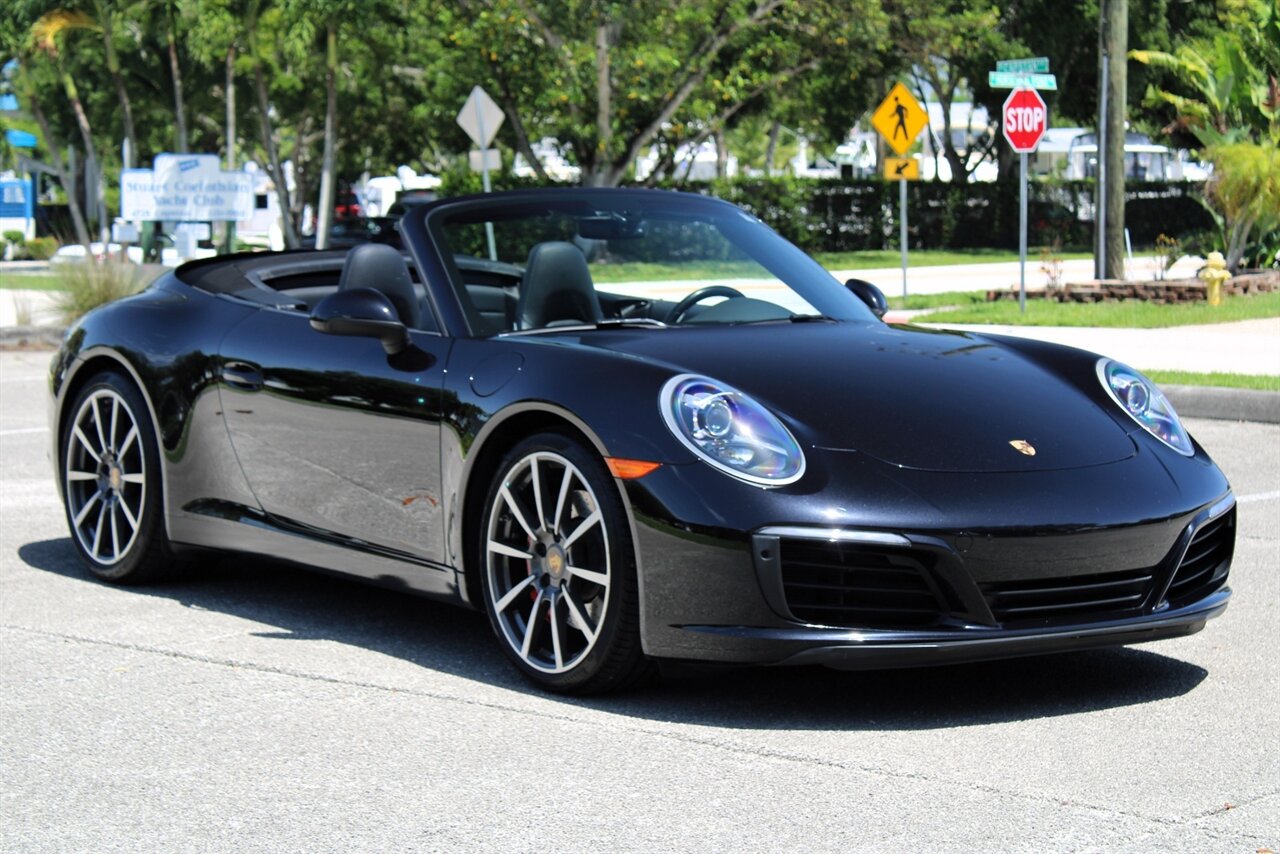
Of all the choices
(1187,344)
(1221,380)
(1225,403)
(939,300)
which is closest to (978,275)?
(939,300)

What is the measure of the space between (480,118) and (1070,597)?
18.4 meters

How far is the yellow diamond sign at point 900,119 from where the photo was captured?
74.7 feet

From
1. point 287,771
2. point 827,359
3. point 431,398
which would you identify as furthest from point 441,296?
point 287,771

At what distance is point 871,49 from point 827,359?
31669 mm

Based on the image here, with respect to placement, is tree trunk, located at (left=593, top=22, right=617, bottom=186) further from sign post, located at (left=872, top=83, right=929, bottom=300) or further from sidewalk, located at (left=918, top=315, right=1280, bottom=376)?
sidewalk, located at (left=918, top=315, right=1280, bottom=376)

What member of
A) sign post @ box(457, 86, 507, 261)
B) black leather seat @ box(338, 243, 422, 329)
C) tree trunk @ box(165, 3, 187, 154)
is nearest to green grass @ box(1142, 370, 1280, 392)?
black leather seat @ box(338, 243, 422, 329)

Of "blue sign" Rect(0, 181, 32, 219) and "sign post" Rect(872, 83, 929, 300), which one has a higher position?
"sign post" Rect(872, 83, 929, 300)

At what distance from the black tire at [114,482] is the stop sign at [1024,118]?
1466 centimetres

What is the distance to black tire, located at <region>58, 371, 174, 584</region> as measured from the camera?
22.0 feet

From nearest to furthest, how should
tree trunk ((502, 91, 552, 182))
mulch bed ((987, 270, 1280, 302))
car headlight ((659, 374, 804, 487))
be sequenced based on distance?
car headlight ((659, 374, 804, 487)) → mulch bed ((987, 270, 1280, 302)) → tree trunk ((502, 91, 552, 182))

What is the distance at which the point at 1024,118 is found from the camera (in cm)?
2025

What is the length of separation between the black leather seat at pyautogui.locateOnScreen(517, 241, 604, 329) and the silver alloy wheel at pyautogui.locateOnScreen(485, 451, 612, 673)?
0.80 m

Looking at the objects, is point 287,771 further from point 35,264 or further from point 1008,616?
point 35,264

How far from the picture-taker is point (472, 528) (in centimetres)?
542
